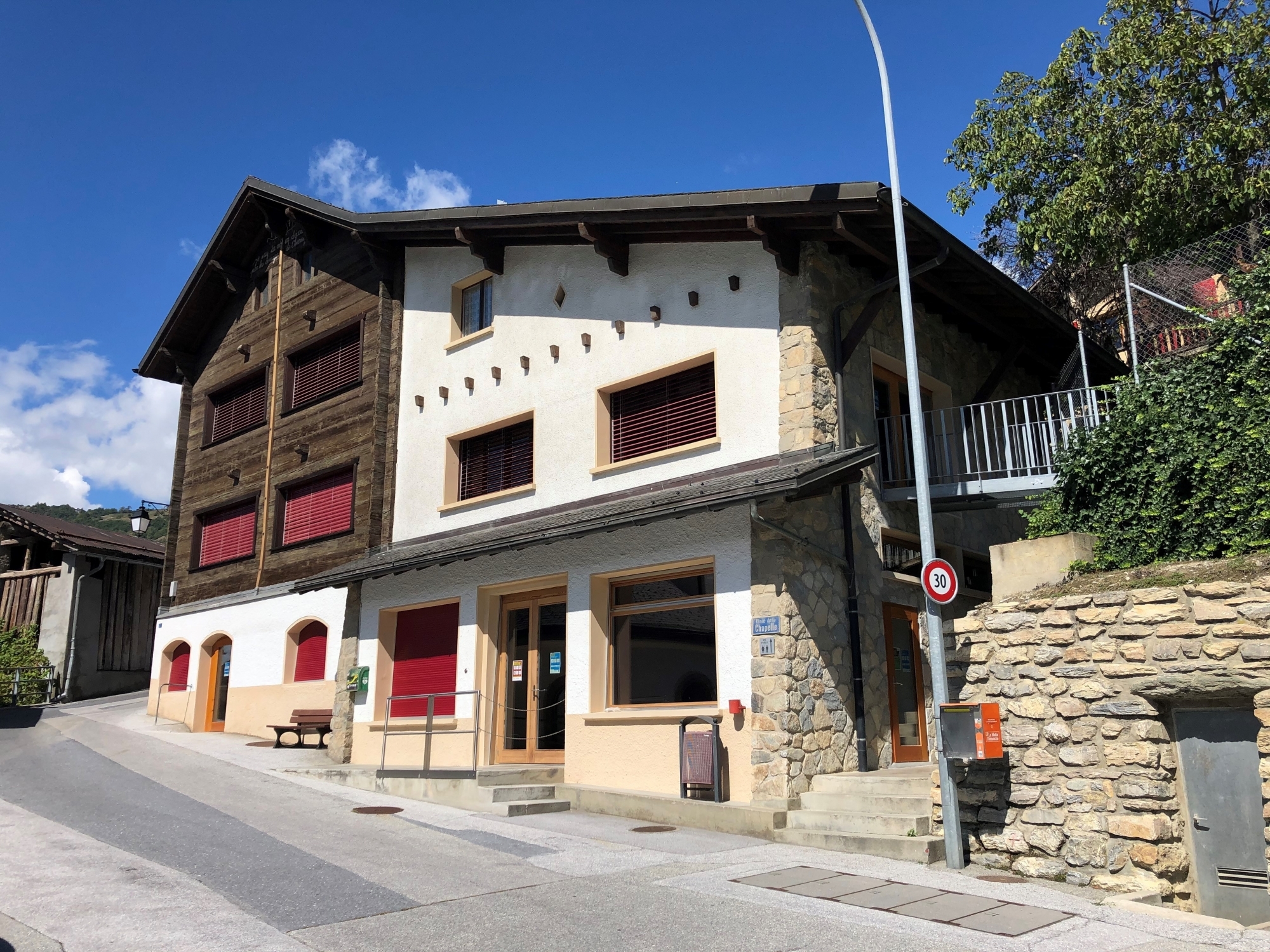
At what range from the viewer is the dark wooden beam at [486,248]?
1612 cm

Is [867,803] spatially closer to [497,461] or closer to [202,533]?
[497,461]

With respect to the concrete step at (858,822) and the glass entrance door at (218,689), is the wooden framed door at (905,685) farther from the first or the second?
the glass entrance door at (218,689)

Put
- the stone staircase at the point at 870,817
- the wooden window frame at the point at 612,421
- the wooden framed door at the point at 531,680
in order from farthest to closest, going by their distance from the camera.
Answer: the wooden framed door at the point at 531,680
the wooden window frame at the point at 612,421
the stone staircase at the point at 870,817

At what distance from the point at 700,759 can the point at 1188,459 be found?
587 centimetres

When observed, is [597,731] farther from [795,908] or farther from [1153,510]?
[1153,510]

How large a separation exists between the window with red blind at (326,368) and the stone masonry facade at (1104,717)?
13387 millimetres

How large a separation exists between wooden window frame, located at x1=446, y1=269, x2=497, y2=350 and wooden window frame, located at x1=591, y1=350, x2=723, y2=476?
317 centimetres

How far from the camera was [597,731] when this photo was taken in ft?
42.8

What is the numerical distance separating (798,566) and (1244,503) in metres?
4.48

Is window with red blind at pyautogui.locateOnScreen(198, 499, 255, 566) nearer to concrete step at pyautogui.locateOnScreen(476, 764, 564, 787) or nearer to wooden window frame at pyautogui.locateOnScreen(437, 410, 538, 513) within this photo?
wooden window frame at pyautogui.locateOnScreen(437, 410, 538, 513)

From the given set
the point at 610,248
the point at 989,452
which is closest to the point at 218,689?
the point at 610,248

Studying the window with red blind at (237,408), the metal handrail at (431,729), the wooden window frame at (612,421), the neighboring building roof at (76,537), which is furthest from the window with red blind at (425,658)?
the neighboring building roof at (76,537)

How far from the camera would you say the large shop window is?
12312 mm

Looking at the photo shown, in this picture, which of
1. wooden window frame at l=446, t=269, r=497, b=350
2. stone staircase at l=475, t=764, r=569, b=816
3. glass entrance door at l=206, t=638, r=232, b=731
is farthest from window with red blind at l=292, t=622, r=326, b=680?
stone staircase at l=475, t=764, r=569, b=816
